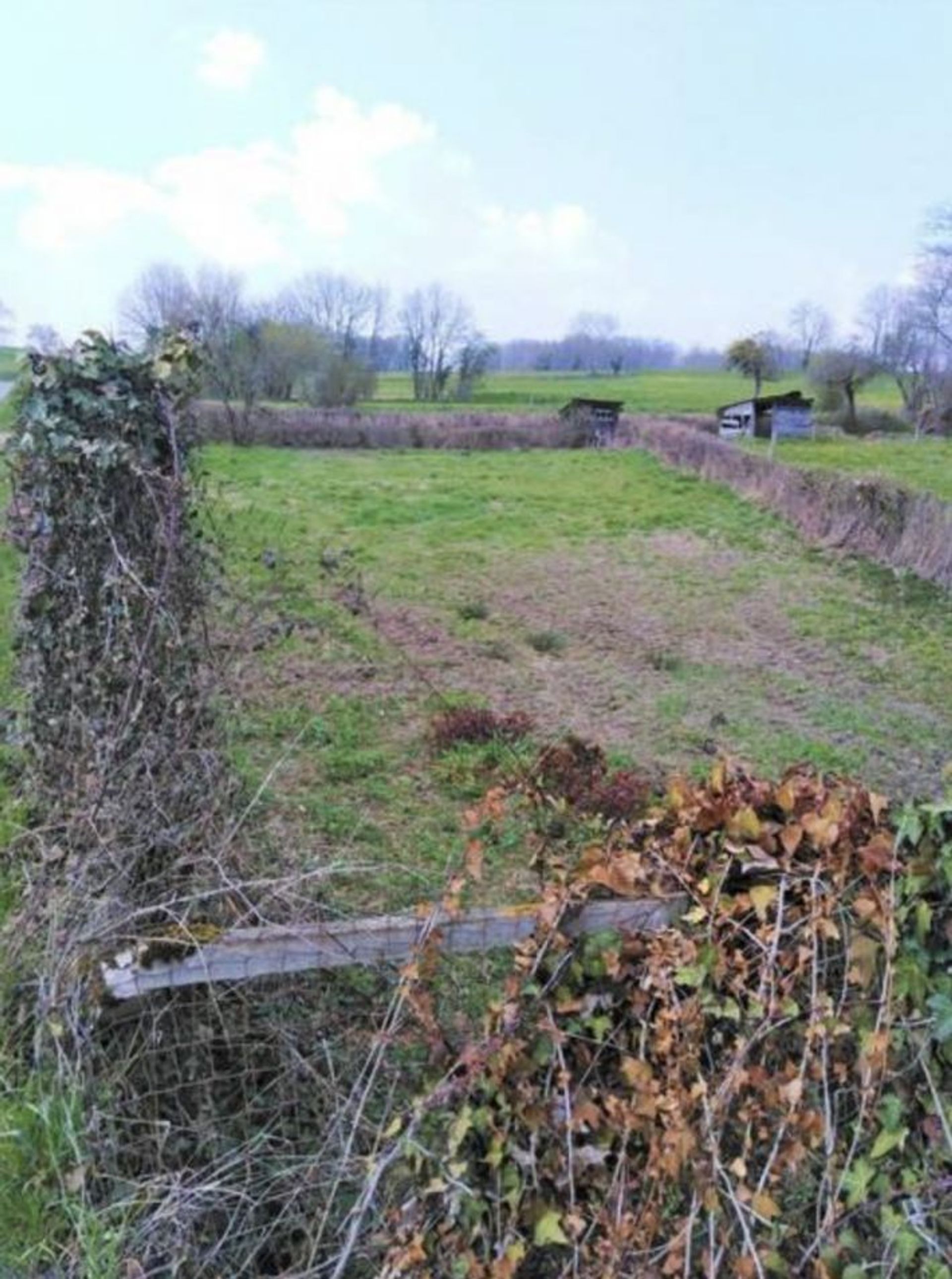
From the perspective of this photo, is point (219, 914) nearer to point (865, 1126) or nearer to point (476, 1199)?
point (476, 1199)

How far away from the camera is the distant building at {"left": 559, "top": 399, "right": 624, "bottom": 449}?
25984mm

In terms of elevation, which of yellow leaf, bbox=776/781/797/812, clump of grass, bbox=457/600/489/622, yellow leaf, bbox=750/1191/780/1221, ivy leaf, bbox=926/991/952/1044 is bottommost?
clump of grass, bbox=457/600/489/622

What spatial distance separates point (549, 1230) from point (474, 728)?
403 cm

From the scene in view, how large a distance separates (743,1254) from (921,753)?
495 cm

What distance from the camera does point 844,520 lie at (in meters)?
11.8

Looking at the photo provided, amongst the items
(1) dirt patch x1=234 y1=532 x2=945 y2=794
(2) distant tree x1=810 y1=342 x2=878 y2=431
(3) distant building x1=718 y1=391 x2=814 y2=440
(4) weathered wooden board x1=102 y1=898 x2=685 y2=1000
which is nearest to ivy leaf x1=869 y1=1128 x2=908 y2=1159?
(4) weathered wooden board x1=102 y1=898 x2=685 y2=1000

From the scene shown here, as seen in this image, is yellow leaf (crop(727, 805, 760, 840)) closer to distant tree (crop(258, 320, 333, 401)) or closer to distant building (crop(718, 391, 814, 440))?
distant tree (crop(258, 320, 333, 401))

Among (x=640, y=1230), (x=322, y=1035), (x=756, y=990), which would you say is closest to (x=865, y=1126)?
(x=756, y=990)

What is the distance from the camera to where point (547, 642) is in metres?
7.91

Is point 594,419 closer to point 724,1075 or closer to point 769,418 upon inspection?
point 769,418

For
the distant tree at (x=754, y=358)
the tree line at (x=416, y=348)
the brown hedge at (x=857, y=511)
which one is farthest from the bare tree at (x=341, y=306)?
the brown hedge at (x=857, y=511)

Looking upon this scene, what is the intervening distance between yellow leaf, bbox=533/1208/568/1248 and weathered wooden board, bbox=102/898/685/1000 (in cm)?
52

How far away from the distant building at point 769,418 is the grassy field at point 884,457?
806 millimetres

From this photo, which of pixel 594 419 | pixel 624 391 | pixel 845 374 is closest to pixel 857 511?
pixel 594 419
